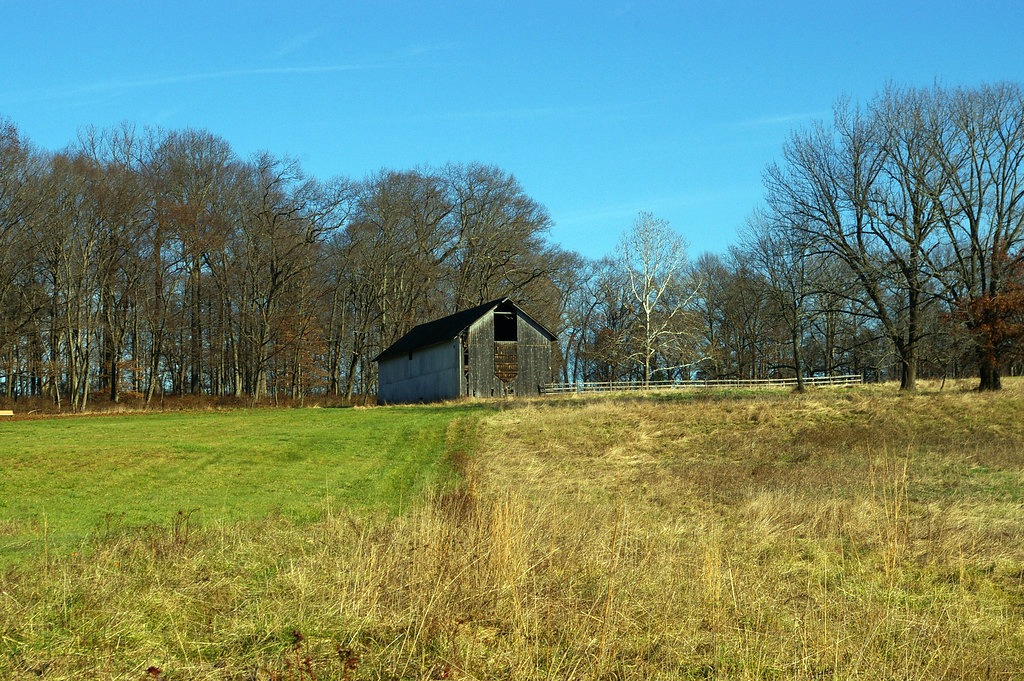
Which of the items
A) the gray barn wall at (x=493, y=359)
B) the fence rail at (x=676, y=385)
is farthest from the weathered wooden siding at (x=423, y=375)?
the fence rail at (x=676, y=385)

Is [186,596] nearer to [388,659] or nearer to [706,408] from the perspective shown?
[388,659]

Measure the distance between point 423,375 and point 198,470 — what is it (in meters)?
28.8

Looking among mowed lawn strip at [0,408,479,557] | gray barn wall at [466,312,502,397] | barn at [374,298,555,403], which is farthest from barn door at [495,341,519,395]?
mowed lawn strip at [0,408,479,557]

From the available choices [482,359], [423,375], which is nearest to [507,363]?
[482,359]

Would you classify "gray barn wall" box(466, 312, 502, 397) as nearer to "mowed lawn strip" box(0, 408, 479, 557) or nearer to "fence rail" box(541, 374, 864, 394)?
"fence rail" box(541, 374, 864, 394)

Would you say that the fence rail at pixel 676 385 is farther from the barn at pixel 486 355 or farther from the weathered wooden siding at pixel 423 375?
the weathered wooden siding at pixel 423 375

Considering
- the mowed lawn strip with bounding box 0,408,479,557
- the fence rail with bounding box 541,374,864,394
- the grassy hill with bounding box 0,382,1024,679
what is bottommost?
the grassy hill with bounding box 0,382,1024,679

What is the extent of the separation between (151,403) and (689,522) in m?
39.4

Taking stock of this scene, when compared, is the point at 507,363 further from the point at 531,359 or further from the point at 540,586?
the point at 540,586

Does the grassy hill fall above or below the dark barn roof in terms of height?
below

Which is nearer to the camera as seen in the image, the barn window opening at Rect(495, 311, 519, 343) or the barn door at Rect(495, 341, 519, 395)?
the barn door at Rect(495, 341, 519, 395)

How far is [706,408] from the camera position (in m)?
31.5

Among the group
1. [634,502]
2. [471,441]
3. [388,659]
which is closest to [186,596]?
[388,659]

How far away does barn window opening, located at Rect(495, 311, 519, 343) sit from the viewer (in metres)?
45.6
